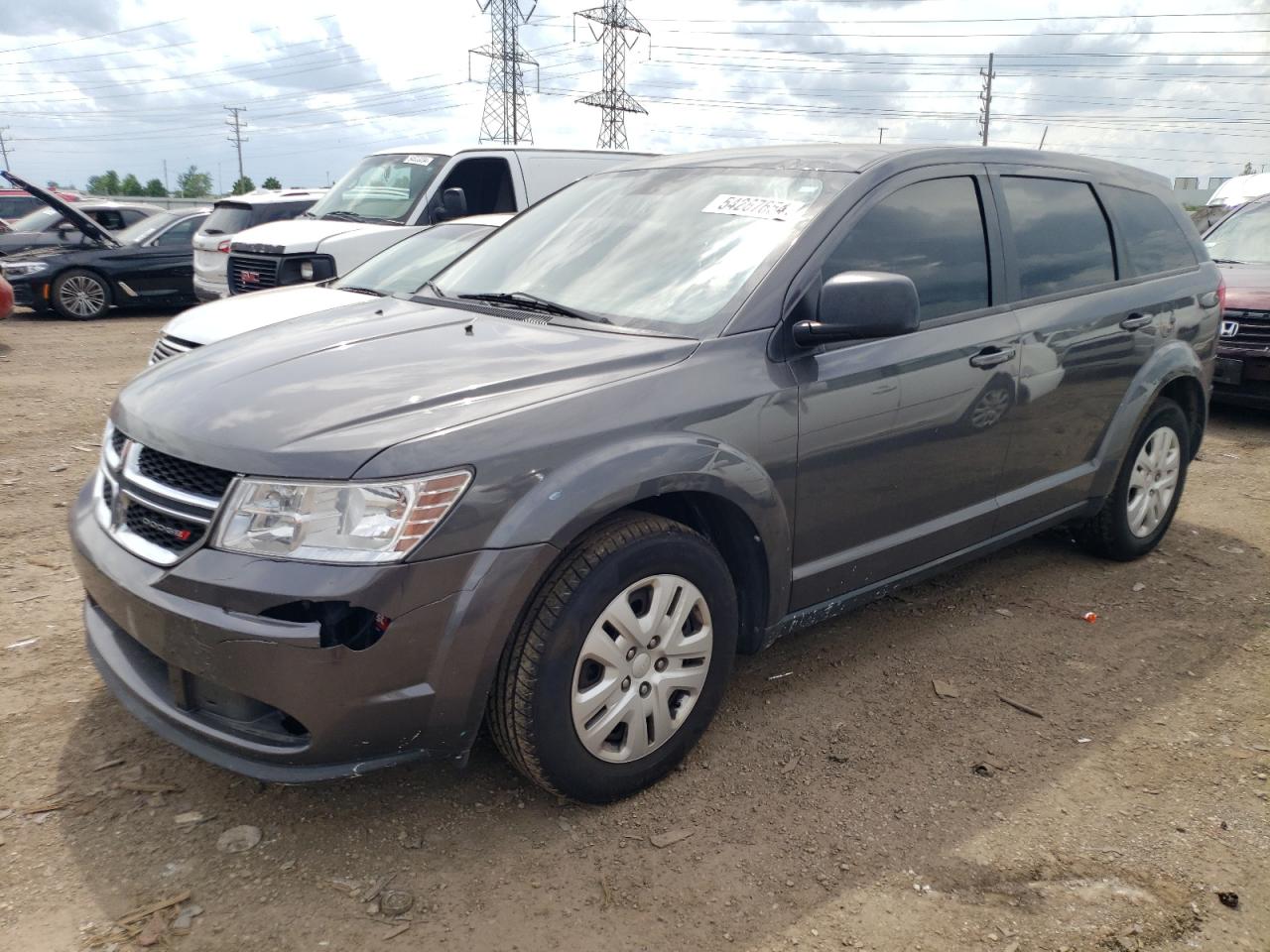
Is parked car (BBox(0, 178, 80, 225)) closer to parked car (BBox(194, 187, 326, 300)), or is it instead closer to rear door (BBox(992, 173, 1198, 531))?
parked car (BBox(194, 187, 326, 300))

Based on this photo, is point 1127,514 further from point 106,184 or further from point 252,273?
point 106,184

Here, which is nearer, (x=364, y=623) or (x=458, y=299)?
(x=364, y=623)

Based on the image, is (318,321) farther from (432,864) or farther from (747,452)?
(432,864)

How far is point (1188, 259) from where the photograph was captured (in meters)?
4.82

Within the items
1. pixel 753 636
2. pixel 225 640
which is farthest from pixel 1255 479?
pixel 225 640

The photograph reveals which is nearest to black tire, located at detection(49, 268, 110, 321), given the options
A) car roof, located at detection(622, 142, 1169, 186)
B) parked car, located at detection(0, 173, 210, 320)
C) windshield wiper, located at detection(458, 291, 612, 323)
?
parked car, located at detection(0, 173, 210, 320)

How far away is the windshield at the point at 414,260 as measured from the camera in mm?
6453

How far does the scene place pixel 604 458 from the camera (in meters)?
2.60

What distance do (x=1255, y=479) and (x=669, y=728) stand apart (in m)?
5.33

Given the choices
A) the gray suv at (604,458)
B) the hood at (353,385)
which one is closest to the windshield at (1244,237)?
the gray suv at (604,458)

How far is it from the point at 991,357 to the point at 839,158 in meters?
0.89

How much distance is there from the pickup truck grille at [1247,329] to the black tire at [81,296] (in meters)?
13.3

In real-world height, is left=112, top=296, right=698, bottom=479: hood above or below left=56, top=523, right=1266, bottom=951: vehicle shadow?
above

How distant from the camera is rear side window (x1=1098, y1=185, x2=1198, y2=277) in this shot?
445 cm
